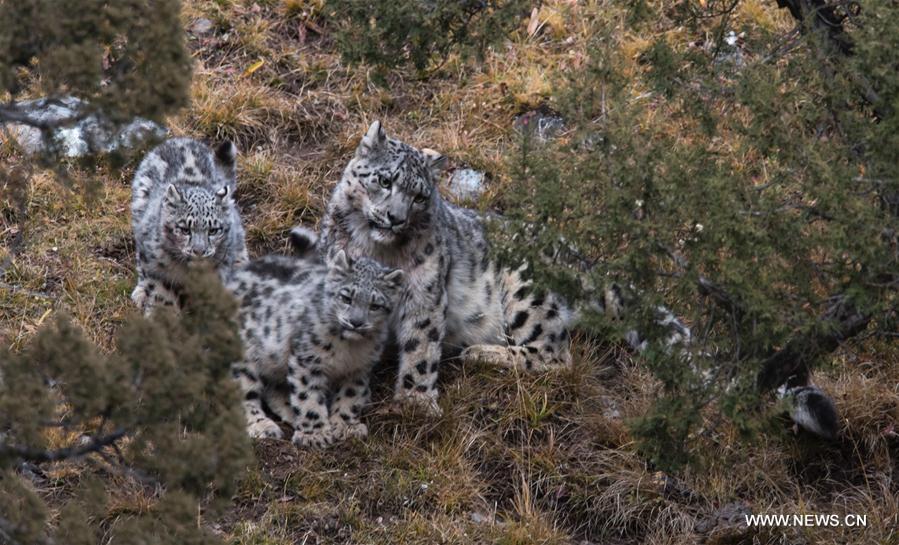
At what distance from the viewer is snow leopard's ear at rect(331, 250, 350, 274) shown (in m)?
8.75

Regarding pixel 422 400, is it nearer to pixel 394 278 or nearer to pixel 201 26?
pixel 394 278

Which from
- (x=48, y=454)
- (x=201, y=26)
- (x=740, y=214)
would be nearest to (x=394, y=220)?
(x=740, y=214)

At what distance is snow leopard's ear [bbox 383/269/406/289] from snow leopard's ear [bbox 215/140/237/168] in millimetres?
2220

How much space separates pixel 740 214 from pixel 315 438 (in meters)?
3.41

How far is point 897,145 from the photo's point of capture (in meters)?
6.16

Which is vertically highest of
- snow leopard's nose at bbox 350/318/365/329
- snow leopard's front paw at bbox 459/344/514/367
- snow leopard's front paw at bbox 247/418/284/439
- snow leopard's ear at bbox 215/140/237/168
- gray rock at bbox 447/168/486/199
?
snow leopard's ear at bbox 215/140/237/168

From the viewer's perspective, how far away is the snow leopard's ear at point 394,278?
8.73 meters

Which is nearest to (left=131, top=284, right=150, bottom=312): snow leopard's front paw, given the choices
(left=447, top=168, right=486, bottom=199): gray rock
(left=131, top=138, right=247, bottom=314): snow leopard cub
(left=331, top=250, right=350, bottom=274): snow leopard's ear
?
(left=131, top=138, right=247, bottom=314): snow leopard cub

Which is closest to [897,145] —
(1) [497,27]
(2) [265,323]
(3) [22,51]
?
(1) [497,27]

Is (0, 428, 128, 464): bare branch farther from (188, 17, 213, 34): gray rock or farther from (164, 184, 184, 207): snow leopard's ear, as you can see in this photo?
(188, 17, 213, 34): gray rock

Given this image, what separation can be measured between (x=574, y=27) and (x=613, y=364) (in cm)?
405

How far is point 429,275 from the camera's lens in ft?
30.9

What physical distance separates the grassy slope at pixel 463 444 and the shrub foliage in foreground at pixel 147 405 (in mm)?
1735

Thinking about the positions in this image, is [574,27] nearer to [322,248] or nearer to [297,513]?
[322,248]
